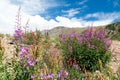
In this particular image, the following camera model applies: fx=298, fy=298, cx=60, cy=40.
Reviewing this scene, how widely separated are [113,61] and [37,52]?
669cm

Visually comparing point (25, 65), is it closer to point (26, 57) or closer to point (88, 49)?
point (26, 57)

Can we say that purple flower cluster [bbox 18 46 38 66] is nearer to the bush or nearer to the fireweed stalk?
the fireweed stalk

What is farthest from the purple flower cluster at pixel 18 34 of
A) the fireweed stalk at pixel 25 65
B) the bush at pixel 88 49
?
the bush at pixel 88 49

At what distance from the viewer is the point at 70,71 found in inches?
367

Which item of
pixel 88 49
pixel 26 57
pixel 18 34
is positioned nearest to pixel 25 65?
pixel 26 57

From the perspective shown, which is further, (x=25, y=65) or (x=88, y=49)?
(x=88, y=49)

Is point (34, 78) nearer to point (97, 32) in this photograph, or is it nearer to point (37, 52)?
point (37, 52)

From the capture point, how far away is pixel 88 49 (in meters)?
11.4

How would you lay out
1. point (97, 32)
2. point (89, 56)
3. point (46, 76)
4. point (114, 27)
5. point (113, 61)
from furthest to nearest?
point (114, 27)
point (113, 61)
point (97, 32)
point (89, 56)
point (46, 76)

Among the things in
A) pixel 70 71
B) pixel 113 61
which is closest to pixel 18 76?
pixel 70 71

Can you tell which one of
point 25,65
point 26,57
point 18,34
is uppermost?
point 18,34

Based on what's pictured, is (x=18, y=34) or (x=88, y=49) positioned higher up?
(x=18, y=34)

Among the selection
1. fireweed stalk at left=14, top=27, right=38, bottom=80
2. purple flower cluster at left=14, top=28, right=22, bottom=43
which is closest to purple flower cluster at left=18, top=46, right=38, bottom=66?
fireweed stalk at left=14, top=27, right=38, bottom=80

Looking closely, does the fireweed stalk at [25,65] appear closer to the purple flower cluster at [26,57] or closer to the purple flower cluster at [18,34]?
the purple flower cluster at [26,57]
